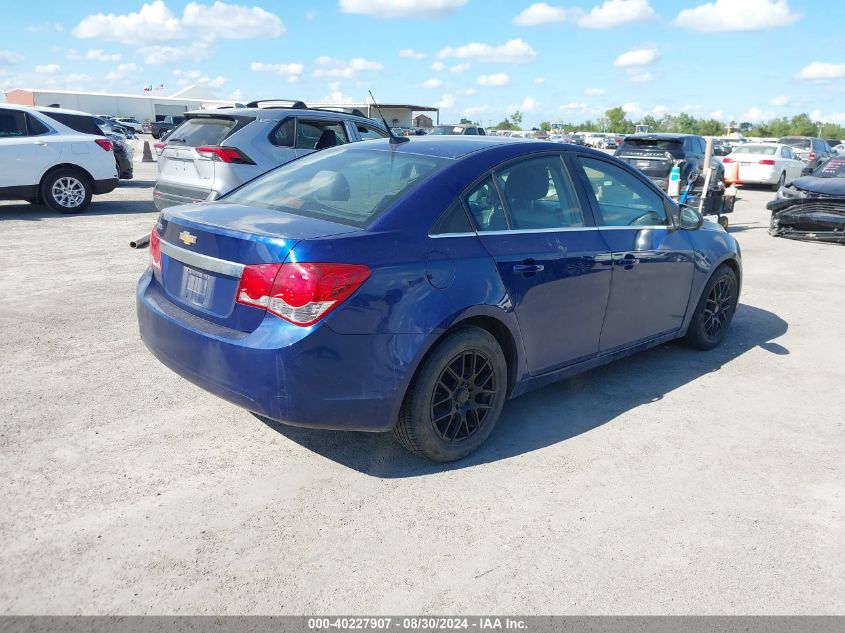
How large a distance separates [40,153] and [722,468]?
11.0 m

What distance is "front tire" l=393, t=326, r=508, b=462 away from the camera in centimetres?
337

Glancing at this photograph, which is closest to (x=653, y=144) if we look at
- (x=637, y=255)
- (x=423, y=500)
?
(x=637, y=255)

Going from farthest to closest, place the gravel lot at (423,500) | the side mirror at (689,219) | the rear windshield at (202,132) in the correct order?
the rear windshield at (202,132) → the side mirror at (689,219) → the gravel lot at (423,500)

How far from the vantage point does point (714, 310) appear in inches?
220

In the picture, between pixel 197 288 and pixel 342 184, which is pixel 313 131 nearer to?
pixel 342 184

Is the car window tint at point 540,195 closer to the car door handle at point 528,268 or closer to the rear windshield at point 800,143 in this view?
the car door handle at point 528,268

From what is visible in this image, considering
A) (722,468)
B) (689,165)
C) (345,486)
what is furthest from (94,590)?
(689,165)

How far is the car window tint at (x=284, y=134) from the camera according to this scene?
9344mm

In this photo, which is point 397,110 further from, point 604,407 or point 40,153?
point 604,407

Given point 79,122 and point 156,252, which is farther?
point 79,122

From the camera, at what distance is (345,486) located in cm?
337

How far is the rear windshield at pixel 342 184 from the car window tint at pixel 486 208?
0.81 ft

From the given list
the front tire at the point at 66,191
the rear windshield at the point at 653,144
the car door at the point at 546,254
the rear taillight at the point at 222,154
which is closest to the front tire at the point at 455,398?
the car door at the point at 546,254

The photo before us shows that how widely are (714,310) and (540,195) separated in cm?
235
